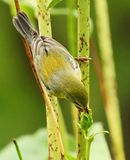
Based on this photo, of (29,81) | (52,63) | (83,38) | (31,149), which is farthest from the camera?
(29,81)

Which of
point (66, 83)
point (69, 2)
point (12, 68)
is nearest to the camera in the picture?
point (69, 2)

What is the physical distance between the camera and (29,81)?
5.12m

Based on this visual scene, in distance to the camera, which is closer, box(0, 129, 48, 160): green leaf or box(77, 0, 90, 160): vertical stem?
box(77, 0, 90, 160): vertical stem

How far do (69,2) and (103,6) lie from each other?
18 centimetres

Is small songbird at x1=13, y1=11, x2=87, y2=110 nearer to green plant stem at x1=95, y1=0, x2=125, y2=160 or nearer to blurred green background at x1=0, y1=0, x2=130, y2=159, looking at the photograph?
green plant stem at x1=95, y1=0, x2=125, y2=160

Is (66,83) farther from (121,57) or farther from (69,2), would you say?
(121,57)

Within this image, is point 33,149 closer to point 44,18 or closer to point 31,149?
point 31,149

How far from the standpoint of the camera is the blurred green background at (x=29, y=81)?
Result: 174 inches

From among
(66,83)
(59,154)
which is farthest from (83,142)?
(66,83)

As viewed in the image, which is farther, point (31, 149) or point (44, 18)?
point (31, 149)

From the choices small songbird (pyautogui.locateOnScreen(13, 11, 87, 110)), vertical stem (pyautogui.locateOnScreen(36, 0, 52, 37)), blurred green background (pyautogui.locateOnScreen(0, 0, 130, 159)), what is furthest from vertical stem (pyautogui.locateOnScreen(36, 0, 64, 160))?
blurred green background (pyautogui.locateOnScreen(0, 0, 130, 159))

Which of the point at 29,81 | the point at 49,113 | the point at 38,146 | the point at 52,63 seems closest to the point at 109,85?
the point at 38,146

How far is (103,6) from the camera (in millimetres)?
1468

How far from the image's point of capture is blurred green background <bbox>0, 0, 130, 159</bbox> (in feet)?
14.5
